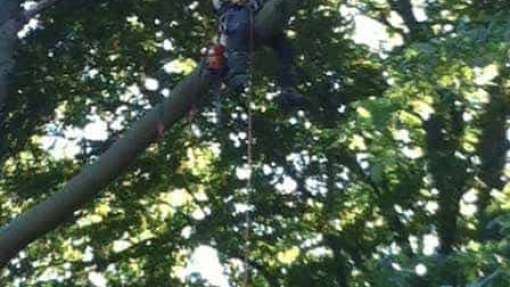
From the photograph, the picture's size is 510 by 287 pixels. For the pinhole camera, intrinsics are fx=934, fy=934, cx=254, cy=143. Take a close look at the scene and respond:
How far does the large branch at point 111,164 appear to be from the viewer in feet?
18.9

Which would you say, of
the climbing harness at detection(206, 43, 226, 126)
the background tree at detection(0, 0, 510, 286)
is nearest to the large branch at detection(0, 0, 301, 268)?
the climbing harness at detection(206, 43, 226, 126)

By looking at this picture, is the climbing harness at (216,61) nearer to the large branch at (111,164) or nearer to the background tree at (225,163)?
the large branch at (111,164)

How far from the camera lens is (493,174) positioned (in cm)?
903

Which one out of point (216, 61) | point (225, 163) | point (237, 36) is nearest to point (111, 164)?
point (216, 61)

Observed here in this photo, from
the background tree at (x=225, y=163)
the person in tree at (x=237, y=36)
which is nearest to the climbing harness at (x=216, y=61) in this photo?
the person in tree at (x=237, y=36)

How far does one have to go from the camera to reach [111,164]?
584cm

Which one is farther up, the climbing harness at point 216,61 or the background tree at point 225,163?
the climbing harness at point 216,61

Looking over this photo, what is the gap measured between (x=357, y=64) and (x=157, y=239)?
8.37 ft

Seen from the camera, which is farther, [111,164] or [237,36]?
[237,36]

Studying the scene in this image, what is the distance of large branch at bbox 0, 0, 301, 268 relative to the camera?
577 cm

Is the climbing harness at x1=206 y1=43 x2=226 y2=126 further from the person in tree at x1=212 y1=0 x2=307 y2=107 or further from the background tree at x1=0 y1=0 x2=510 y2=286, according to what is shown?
the background tree at x1=0 y1=0 x2=510 y2=286

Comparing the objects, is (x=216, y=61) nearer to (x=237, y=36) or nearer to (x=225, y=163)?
(x=237, y=36)

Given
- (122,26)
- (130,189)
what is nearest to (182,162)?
(130,189)

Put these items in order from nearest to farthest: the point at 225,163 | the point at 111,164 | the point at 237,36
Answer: the point at 111,164
the point at 237,36
the point at 225,163
